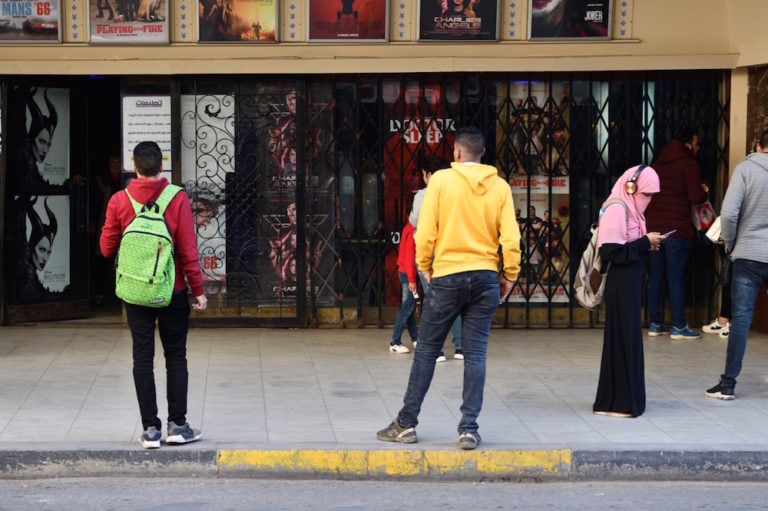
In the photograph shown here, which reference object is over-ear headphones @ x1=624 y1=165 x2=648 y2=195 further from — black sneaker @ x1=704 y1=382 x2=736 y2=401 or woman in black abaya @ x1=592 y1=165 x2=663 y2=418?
black sneaker @ x1=704 y1=382 x2=736 y2=401

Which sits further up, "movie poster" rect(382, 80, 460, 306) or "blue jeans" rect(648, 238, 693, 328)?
"movie poster" rect(382, 80, 460, 306)

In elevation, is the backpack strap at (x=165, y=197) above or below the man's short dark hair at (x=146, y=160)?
below

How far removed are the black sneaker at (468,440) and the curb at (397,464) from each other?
0.13 feet

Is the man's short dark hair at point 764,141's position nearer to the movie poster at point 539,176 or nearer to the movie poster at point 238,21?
the movie poster at point 539,176

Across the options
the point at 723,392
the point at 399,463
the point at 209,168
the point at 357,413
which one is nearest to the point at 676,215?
the point at 723,392

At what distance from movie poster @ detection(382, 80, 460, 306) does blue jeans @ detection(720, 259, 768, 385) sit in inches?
148

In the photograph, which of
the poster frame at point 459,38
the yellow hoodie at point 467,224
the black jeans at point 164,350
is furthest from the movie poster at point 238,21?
the black jeans at point 164,350

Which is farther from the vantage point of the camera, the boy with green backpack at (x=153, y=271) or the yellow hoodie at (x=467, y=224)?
the yellow hoodie at (x=467, y=224)

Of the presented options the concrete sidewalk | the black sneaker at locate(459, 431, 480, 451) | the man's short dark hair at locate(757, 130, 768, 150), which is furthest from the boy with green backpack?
the man's short dark hair at locate(757, 130, 768, 150)

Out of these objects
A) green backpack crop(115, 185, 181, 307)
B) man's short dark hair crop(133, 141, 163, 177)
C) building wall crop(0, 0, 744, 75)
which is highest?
building wall crop(0, 0, 744, 75)

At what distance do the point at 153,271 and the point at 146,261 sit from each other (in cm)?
7

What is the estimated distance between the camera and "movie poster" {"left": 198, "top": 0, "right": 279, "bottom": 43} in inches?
465

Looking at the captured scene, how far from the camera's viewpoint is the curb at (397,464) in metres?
7.35

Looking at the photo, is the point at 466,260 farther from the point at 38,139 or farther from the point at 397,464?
the point at 38,139
